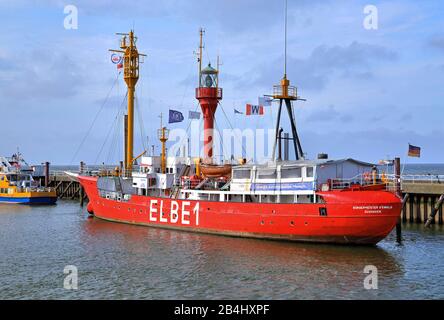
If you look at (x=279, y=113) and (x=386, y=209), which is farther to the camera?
(x=279, y=113)

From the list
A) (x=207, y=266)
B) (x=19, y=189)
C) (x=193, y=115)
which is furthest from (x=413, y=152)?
(x=19, y=189)

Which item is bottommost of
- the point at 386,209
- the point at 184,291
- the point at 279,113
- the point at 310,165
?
the point at 184,291

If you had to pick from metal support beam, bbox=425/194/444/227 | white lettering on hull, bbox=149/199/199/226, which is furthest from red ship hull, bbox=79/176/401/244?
metal support beam, bbox=425/194/444/227

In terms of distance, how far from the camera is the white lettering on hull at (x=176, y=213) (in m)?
35.8

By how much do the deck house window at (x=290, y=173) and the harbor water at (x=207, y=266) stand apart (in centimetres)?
412

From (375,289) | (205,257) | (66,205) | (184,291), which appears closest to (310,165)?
(205,257)

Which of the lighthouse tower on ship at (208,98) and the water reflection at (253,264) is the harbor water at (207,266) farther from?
the lighthouse tower on ship at (208,98)

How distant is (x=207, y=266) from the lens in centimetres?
2594

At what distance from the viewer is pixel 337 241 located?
30.1m

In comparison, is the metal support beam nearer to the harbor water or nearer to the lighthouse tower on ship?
the harbor water

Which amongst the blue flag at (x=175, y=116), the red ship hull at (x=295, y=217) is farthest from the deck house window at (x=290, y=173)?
the blue flag at (x=175, y=116)

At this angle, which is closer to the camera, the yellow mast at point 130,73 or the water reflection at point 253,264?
the water reflection at point 253,264
